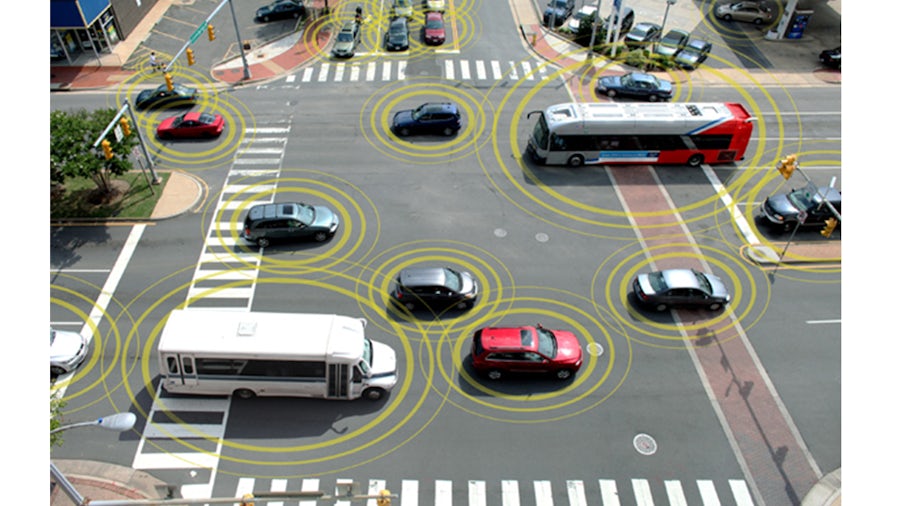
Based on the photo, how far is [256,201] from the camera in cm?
3584

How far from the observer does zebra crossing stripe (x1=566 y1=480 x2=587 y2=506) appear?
22.4 m

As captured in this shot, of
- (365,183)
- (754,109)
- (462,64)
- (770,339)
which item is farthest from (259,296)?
(754,109)

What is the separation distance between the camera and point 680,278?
29.4 m

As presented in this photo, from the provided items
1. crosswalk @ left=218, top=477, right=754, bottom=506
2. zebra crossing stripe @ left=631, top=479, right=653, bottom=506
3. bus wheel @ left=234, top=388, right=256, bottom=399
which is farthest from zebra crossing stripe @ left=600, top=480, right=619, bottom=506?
bus wheel @ left=234, top=388, right=256, bottom=399

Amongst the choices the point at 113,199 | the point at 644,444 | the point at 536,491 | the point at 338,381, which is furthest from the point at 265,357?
the point at 113,199

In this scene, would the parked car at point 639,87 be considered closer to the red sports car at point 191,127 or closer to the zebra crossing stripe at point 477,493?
the red sports car at point 191,127

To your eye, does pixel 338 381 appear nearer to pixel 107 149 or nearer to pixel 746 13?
pixel 107 149

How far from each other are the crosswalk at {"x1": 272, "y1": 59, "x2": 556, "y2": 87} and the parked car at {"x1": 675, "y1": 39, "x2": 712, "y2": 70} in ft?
34.8

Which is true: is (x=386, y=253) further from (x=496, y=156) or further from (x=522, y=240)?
(x=496, y=156)

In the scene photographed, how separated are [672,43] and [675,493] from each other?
40.0 m

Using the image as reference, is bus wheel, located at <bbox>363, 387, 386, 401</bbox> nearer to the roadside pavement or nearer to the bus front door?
the bus front door

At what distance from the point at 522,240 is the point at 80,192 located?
2680cm

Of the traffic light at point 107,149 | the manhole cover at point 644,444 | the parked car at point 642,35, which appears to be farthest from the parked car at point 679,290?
the parked car at point 642,35

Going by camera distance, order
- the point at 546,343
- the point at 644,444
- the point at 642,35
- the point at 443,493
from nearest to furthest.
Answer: the point at 443,493 → the point at 644,444 → the point at 546,343 → the point at 642,35
